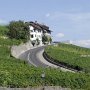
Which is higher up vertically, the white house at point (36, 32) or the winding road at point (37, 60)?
the white house at point (36, 32)

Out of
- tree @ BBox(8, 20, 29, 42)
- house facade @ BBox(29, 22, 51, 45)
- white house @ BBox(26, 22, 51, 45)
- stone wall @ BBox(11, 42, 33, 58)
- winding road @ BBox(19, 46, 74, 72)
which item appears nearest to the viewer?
winding road @ BBox(19, 46, 74, 72)

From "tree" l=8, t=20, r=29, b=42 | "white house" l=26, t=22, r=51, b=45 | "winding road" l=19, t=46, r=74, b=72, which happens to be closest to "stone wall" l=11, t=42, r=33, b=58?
"winding road" l=19, t=46, r=74, b=72

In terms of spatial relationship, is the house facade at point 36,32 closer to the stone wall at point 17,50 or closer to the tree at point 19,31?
the tree at point 19,31

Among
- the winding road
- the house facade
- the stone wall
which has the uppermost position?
the house facade

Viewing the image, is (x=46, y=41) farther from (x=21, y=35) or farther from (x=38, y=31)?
(x=21, y=35)

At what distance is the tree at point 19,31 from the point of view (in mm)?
143875

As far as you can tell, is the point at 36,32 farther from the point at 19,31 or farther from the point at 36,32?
the point at 19,31

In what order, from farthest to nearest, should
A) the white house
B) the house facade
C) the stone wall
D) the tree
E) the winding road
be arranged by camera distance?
the white house, the house facade, the tree, the stone wall, the winding road

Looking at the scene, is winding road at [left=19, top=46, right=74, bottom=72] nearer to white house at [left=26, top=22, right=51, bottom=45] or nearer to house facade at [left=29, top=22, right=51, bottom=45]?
house facade at [left=29, top=22, right=51, bottom=45]

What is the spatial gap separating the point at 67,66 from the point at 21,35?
2069 inches

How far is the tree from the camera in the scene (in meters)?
144

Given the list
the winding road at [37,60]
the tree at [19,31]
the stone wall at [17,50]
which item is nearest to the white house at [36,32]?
the tree at [19,31]

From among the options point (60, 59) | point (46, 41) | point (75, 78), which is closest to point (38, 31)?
point (46, 41)

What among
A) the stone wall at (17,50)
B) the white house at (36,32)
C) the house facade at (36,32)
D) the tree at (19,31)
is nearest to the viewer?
the stone wall at (17,50)
